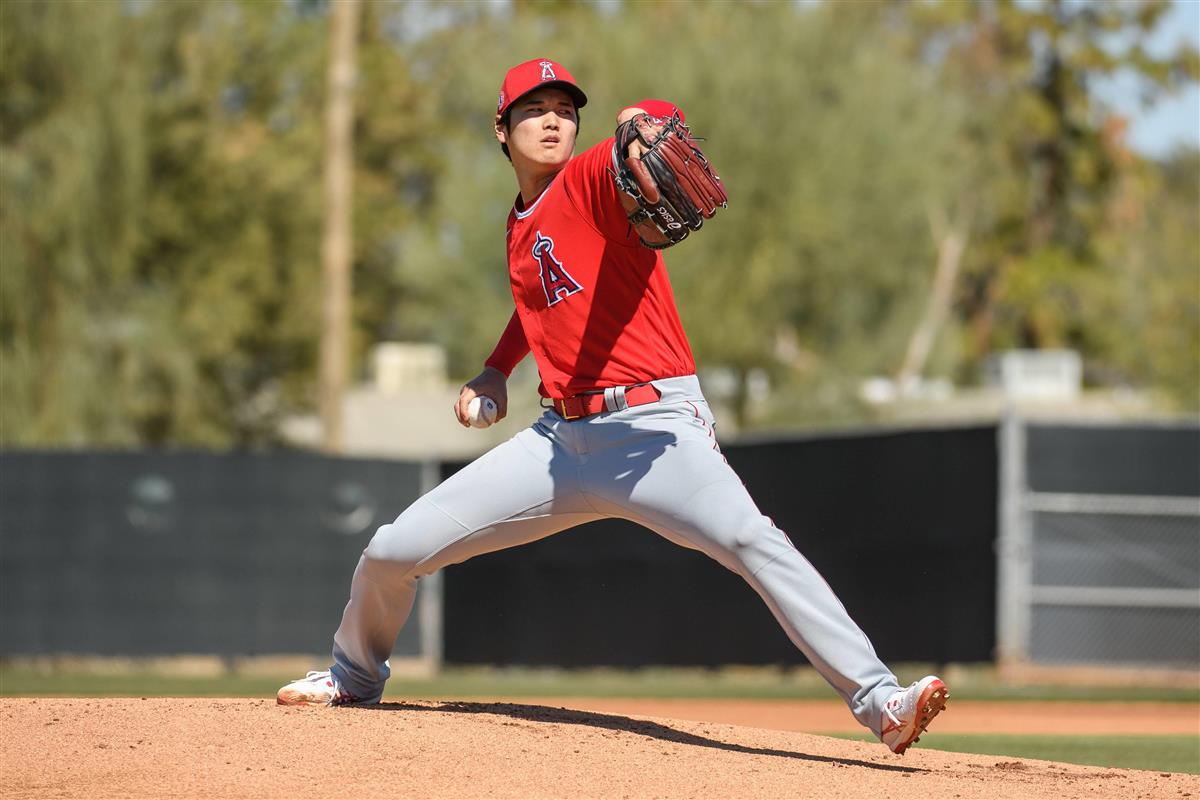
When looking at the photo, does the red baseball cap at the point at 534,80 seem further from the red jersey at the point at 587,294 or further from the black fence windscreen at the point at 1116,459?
the black fence windscreen at the point at 1116,459

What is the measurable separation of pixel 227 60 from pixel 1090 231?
90.5 feet

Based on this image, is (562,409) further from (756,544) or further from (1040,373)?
(1040,373)

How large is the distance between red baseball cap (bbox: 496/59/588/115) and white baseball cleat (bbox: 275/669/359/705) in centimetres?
208

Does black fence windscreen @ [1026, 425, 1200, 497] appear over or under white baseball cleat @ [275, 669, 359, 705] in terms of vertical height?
over

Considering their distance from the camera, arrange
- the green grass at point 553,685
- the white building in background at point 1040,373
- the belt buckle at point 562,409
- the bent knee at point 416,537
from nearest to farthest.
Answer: the belt buckle at point 562,409 < the bent knee at point 416,537 < the green grass at point 553,685 < the white building in background at point 1040,373

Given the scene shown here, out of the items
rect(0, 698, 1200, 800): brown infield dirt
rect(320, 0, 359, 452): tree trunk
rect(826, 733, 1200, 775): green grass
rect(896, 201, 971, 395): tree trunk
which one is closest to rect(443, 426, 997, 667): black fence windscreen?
rect(320, 0, 359, 452): tree trunk

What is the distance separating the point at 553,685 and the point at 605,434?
975cm

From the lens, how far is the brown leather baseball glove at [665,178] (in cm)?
470

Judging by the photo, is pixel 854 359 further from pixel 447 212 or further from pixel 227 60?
pixel 227 60

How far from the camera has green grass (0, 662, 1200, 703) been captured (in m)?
12.7

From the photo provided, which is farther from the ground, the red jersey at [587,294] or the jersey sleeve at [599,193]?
the jersey sleeve at [599,193]

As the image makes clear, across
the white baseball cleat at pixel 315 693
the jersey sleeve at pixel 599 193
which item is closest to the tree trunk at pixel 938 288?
the white baseball cleat at pixel 315 693

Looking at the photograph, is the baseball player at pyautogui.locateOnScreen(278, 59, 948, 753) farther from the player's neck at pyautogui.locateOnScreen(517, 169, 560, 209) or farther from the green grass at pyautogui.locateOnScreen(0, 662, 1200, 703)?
→ the green grass at pyautogui.locateOnScreen(0, 662, 1200, 703)

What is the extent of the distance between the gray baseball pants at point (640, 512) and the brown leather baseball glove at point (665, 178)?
2.23 ft
